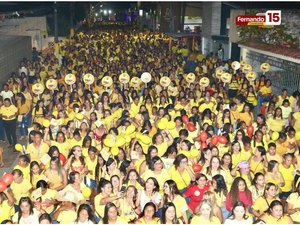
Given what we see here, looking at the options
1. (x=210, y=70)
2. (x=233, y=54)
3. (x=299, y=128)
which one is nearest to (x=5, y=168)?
(x=299, y=128)

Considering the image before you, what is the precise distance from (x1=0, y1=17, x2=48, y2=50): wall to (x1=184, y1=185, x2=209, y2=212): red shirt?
24.7 m

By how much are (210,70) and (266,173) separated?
13978 mm

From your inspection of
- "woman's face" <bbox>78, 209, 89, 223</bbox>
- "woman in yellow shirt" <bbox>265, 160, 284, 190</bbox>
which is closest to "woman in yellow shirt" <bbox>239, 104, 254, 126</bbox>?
"woman in yellow shirt" <bbox>265, 160, 284, 190</bbox>

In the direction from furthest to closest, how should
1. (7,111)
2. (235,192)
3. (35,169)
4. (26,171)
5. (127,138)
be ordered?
(7,111) < (127,138) < (26,171) < (35,169) < (235,192)

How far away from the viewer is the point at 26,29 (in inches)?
1241

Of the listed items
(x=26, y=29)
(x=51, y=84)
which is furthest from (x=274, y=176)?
(x=26, y=29)

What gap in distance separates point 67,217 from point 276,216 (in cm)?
280

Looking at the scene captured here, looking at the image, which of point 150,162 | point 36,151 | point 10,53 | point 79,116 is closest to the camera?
point 150,162

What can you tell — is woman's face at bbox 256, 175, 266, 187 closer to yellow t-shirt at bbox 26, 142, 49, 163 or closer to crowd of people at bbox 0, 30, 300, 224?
crowd of people at bbox 0, 30, 300, 224

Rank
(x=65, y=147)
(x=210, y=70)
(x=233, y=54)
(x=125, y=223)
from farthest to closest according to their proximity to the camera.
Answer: (x=233, y=54), (x=210, y=70), (x=65, y=147), (x=125, y=223)

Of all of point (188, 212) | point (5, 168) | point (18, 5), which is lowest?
point (5, 168)

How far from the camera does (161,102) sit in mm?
12625

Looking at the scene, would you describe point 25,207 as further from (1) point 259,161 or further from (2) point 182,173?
(1) point 259,161

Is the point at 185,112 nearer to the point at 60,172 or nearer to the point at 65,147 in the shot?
the point at 65,147
